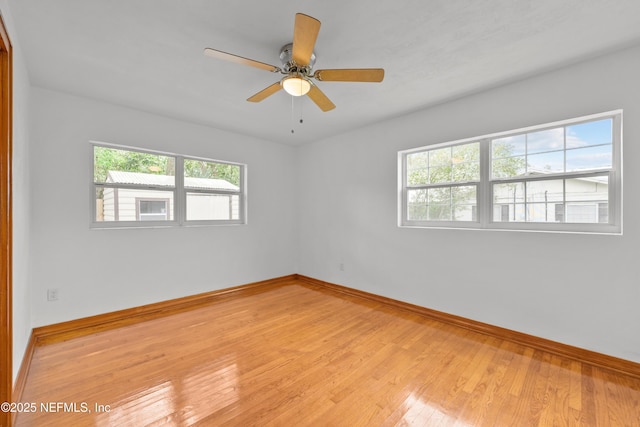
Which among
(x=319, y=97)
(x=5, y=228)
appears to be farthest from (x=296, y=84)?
(x=5, y=228)

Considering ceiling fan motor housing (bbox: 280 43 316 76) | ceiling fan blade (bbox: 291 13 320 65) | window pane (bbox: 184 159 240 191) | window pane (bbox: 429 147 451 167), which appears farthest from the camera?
window pane (bbox: 184 159 240 191)

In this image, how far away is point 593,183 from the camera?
236cm

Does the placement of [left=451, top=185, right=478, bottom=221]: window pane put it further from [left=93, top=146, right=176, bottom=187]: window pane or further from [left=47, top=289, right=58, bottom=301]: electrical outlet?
[left=47, top=289, right=58, bottom=301]: electrical outlet

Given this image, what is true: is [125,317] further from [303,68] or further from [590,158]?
[590,158]

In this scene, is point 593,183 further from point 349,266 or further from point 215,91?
point 215,91

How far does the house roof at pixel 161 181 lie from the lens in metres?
3.25

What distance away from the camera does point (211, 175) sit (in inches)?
161

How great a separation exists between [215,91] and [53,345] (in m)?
2.89

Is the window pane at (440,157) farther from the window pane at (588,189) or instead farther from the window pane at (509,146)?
the window pane at (588,189)

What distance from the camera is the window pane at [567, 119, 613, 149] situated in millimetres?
2309

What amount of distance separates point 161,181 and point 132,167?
0.35m

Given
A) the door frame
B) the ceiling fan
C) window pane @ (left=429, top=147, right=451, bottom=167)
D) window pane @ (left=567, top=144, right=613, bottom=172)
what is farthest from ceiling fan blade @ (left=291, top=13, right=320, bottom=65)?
window pane @ (left=567, top=144, right=613, bottom=172)

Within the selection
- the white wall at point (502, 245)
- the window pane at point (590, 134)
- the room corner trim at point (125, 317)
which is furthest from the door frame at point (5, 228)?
the window pane at point (590, 134)

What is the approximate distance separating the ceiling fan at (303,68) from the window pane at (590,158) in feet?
6.62
